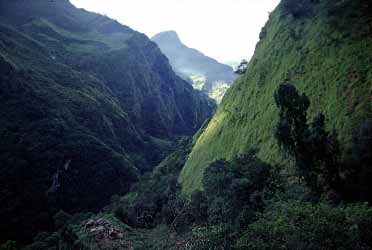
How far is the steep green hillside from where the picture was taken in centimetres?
4175

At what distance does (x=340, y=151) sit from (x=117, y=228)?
1676 inches

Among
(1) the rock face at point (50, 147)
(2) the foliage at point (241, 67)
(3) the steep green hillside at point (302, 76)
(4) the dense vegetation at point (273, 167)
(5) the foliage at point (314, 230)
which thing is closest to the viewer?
(5) the foliage at point (314, 230)

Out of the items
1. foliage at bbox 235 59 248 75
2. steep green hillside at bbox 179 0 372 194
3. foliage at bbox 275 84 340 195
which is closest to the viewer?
foliage at bbox 275 84 340 195

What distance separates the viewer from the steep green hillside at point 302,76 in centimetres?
4175

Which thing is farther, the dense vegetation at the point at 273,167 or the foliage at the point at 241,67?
the foliage at the point at 241,67

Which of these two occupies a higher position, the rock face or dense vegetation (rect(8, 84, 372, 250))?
dense vegetation (rect(8, 84, 372, 250))

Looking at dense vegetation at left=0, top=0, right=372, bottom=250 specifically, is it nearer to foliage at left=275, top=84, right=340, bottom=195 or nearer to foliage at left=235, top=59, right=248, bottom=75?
foliage at left=275, top=84, right=340, bottom=195

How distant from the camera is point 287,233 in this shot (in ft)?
82.3

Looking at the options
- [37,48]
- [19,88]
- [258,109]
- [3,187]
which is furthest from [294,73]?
[37,48]

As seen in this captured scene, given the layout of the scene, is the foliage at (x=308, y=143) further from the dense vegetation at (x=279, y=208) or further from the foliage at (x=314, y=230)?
the foliage at (x=314, y=230)

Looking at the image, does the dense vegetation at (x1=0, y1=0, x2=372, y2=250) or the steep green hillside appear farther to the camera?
the steep green hillside

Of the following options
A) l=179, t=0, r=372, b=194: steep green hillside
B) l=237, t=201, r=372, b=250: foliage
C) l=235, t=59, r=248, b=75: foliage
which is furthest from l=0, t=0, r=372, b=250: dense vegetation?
l=235, t=59, r=248, b=75: foliage

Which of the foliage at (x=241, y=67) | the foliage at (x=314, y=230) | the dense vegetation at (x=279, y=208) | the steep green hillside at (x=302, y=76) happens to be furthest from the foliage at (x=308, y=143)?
the foliage at (x=241, y=67)

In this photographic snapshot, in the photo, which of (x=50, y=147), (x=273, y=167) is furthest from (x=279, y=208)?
(x=50, y=147)
